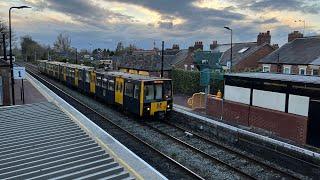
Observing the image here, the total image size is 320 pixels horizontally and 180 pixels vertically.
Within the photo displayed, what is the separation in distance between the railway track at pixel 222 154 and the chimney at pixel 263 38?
30.4 meters

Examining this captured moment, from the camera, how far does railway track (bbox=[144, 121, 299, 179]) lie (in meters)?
12.6

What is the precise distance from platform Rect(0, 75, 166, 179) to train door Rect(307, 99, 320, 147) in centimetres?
929

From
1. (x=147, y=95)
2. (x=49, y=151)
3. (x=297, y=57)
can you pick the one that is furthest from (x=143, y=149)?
(x=297, y=57)

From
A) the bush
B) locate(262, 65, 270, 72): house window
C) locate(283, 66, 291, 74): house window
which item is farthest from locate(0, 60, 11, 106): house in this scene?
locate(262, 65, 270, 72): house window

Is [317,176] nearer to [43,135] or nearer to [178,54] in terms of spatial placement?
[43,135]

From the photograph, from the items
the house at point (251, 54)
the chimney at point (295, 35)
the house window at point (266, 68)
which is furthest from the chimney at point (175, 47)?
the house window at point (266, 68)

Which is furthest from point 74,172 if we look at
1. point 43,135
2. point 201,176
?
point 201,176

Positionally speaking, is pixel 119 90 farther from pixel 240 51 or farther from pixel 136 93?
pixel 240 51

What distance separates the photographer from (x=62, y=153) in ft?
33.7

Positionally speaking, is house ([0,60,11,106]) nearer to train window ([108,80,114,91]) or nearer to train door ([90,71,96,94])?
train door ([90,71,96,94])

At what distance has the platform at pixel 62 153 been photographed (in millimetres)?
8586

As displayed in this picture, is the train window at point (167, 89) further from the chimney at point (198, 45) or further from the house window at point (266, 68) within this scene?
the chimney at point (198, 45)

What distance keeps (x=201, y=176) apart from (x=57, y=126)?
6.11m

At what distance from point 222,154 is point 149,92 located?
7.06 metres
